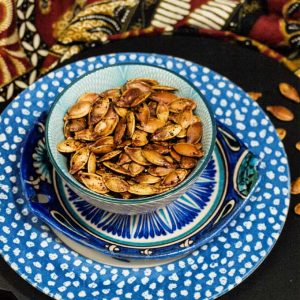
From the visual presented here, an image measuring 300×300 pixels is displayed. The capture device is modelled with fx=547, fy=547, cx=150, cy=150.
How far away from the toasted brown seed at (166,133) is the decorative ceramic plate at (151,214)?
0.10m

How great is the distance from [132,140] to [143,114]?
1.7 inches

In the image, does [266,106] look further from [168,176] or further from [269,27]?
[168,176]

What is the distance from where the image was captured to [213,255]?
2.22 feet

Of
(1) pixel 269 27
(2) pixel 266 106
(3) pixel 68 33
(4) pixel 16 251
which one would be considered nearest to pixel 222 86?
(2) pixel 266 106

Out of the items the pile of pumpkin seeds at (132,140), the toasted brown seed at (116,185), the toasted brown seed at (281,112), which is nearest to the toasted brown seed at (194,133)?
the pile of pumpkin seeds at (132,140)

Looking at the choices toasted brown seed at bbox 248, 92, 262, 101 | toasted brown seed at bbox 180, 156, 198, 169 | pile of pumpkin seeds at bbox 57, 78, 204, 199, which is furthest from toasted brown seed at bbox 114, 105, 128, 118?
toasted brown seed at bbox 248, 92, 262, 101

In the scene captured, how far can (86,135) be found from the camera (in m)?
0.68

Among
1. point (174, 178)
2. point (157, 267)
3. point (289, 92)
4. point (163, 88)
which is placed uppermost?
point (289, 92)

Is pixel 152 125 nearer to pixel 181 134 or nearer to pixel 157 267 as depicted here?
pixel 181 134

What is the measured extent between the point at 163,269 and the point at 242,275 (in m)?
→ 0.10

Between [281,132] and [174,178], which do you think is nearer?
[174,178]

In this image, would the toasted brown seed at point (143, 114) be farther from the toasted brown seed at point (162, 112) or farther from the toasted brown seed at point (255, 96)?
the toasted brown seed at point (255, 96)

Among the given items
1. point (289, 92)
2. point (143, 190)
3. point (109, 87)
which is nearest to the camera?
point (143, 190)

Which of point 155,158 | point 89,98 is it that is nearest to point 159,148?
point 155,158
